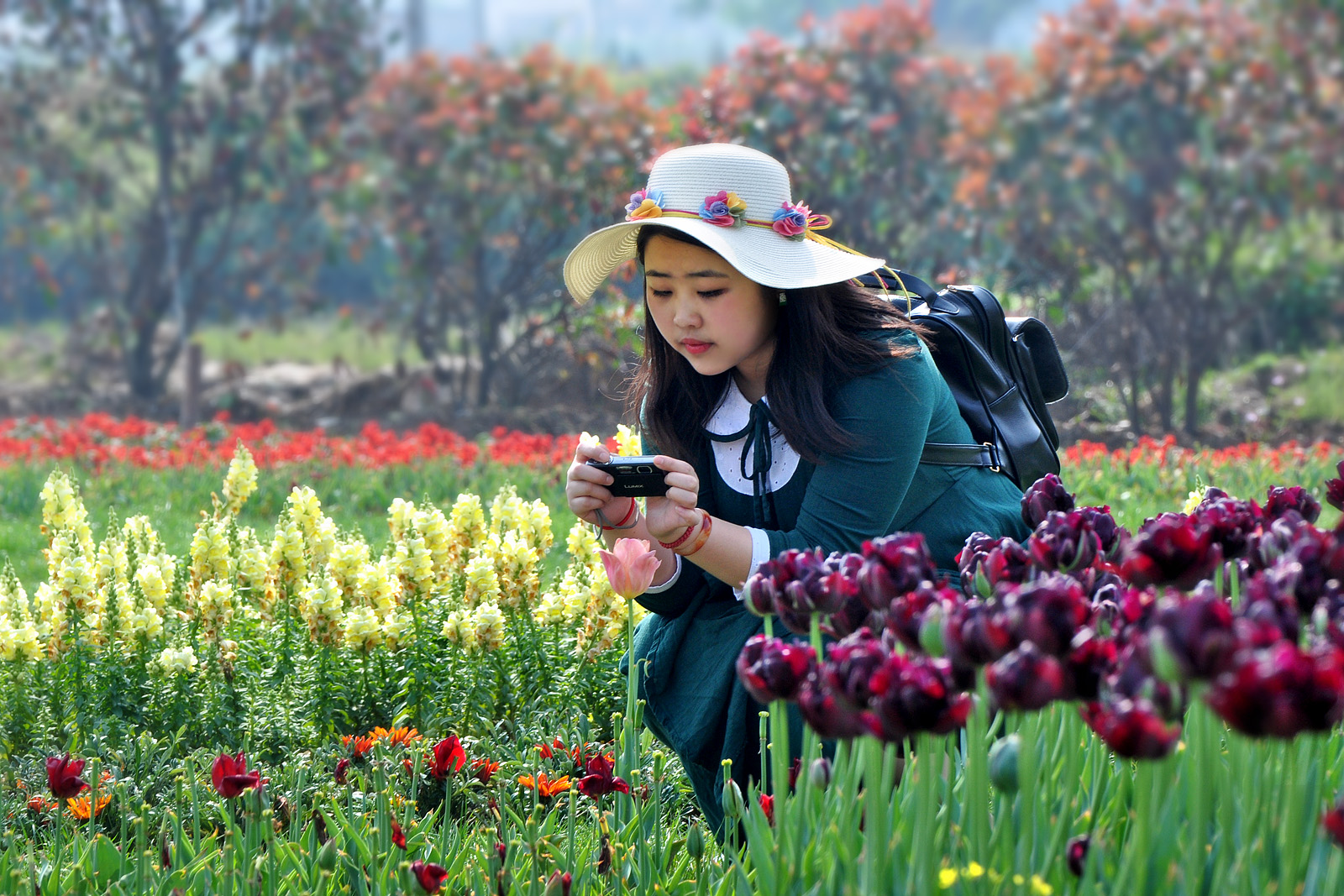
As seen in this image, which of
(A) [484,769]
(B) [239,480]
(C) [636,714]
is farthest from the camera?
(B) [239,480]

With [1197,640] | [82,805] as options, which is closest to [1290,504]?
[1197,640]

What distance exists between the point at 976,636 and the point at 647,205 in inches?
57.8

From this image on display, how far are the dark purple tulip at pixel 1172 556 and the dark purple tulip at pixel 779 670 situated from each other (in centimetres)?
33

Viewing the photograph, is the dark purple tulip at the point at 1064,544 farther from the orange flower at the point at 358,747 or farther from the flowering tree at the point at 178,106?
the flowering tree at the point at 178,106

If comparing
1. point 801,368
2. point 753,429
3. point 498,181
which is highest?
point 498,181

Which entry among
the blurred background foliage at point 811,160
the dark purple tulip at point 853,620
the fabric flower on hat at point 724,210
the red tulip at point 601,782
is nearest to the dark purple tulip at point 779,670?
the dark purple tulip at point 853,620

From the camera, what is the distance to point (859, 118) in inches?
346

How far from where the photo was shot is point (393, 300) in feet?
34.1

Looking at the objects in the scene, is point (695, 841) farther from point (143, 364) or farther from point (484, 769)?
point (143, 364)

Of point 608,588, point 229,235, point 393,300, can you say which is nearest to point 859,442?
point 608,588

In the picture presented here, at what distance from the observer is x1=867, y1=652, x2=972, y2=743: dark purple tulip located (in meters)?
1.16

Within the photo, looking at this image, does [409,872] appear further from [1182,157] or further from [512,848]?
[1182,157]

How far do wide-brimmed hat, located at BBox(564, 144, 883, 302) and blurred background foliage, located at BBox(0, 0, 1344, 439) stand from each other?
567cm

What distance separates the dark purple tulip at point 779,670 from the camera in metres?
1.34
